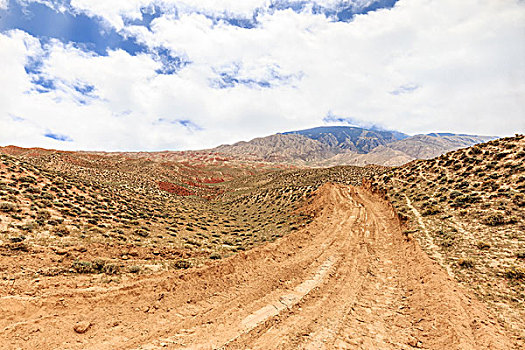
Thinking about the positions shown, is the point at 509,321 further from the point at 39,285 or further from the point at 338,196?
the point at 338,196

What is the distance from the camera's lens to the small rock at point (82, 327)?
6055 mm

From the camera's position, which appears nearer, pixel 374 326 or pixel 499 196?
Answer: pixel 374 326

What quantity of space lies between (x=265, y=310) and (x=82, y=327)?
5.72 m

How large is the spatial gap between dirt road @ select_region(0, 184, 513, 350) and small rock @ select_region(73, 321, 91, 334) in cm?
10

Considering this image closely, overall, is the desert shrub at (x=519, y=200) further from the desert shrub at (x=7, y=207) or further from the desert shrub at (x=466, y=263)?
the desert shrub at (x=7, y=207)

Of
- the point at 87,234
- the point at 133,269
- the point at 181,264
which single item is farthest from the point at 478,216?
the point at 87,234

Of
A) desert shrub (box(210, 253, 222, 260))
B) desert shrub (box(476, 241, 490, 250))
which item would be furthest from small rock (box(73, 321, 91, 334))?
desert shrub (box(476, 241, 490, 250))

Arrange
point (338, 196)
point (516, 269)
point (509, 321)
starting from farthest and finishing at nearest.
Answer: point (338, 196) < point (516, 269) < point (509, 321)

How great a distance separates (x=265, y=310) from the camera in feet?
25.5

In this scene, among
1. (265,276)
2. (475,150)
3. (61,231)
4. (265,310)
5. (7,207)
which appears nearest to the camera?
(265,310)

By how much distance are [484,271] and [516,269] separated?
1006 mm

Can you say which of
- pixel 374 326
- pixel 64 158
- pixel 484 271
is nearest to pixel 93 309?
pixel 374 326

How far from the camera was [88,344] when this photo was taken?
5.71 metres

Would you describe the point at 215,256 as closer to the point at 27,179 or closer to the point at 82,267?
the point at 82,267
